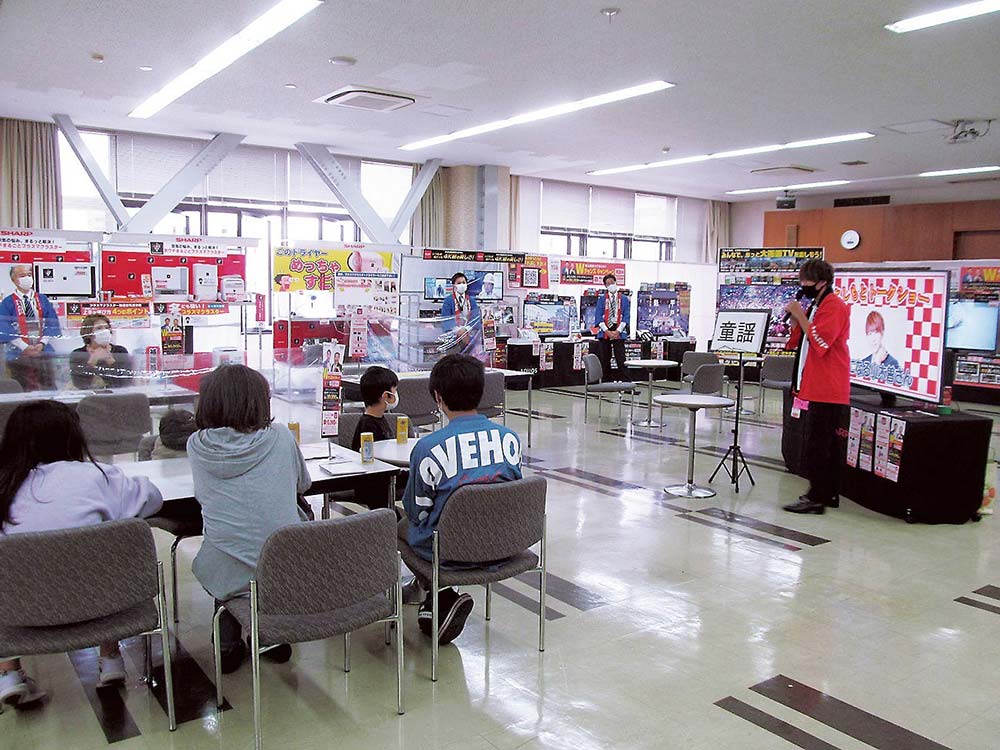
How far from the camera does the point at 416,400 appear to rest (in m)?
6.12

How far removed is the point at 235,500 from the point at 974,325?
11543 mm

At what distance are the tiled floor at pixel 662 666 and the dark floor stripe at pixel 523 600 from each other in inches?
1.2

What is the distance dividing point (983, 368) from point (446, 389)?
420 inches

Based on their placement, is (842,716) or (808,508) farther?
(808,508)

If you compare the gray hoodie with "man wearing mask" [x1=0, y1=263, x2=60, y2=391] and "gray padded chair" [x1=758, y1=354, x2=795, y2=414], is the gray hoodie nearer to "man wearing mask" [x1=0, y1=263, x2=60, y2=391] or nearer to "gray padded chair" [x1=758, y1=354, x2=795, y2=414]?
"man wearing mask" [x1=0, y1=263, x2=60, y2=391]

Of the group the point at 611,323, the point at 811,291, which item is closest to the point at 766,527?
the point at 811,291

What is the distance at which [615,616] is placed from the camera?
3.63 metres

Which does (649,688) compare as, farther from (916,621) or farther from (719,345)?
(719,345)

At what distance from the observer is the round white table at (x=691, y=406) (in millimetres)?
5345

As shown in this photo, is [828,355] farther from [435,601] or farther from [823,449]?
[435,601]

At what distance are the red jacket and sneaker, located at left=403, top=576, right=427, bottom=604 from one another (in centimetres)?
298

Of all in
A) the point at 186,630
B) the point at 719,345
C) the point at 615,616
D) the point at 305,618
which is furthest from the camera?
the point at 719,345

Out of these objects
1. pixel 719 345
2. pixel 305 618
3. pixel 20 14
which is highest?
pixel 20 14

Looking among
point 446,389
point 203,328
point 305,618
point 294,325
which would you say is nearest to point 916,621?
point 446,389
